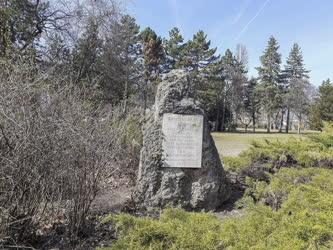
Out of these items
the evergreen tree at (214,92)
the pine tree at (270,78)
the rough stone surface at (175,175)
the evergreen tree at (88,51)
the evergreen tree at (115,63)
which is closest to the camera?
the rough stone surface at (175,175)

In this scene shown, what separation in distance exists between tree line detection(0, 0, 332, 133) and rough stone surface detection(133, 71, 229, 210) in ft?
1.78

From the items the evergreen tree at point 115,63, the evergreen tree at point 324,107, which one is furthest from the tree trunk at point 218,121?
the evergreen tree at point 115,63

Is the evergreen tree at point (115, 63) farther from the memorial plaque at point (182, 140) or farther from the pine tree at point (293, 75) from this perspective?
the pine tree at point (293, 75)

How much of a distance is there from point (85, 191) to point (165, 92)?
7.94 ft

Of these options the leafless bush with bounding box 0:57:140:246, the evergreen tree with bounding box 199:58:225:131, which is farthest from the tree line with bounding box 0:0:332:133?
the leafless bush with bounding box 0:57:140:246

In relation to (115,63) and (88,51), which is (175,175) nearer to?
(88,51)

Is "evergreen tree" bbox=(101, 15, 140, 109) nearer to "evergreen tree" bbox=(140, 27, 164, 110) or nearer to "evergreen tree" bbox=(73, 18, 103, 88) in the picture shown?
"evergreen tree" bbox=(73, 18, 103, 88)

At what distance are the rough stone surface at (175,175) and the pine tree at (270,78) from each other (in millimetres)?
45237

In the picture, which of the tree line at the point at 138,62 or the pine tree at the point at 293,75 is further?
the pine tree at the point at 293,75

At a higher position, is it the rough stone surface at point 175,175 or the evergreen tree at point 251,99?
the evergreen tree at point 251,99

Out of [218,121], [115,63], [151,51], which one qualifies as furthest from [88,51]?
[218,121]

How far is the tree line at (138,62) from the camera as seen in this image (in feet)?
46.6

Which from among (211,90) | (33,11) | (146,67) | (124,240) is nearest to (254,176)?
(124,240)

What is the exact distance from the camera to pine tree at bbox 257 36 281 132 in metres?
49.8
